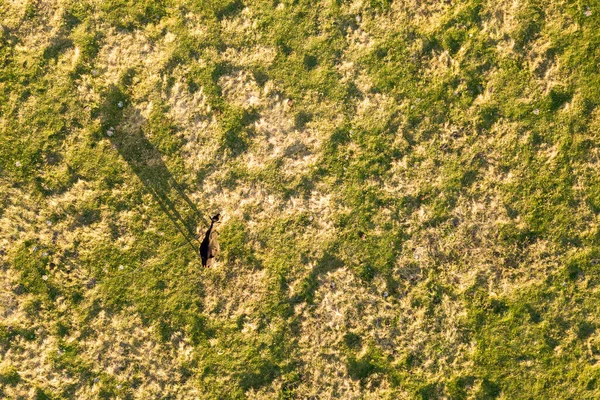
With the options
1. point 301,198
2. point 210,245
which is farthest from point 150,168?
point 301,198

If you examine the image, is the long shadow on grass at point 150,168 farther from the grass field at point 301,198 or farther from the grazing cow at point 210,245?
the grazing cow at point 210,245

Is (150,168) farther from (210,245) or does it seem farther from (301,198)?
(301,198)

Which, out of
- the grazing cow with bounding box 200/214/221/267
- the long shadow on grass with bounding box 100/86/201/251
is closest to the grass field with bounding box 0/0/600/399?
the long shadow on grass with bounding box 100/86/201/251

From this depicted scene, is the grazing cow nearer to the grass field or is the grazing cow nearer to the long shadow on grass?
the grass field

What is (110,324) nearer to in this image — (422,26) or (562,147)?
(422,26)

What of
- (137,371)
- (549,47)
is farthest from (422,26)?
(137,371)

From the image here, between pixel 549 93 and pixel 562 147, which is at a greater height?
pixel 549 93
